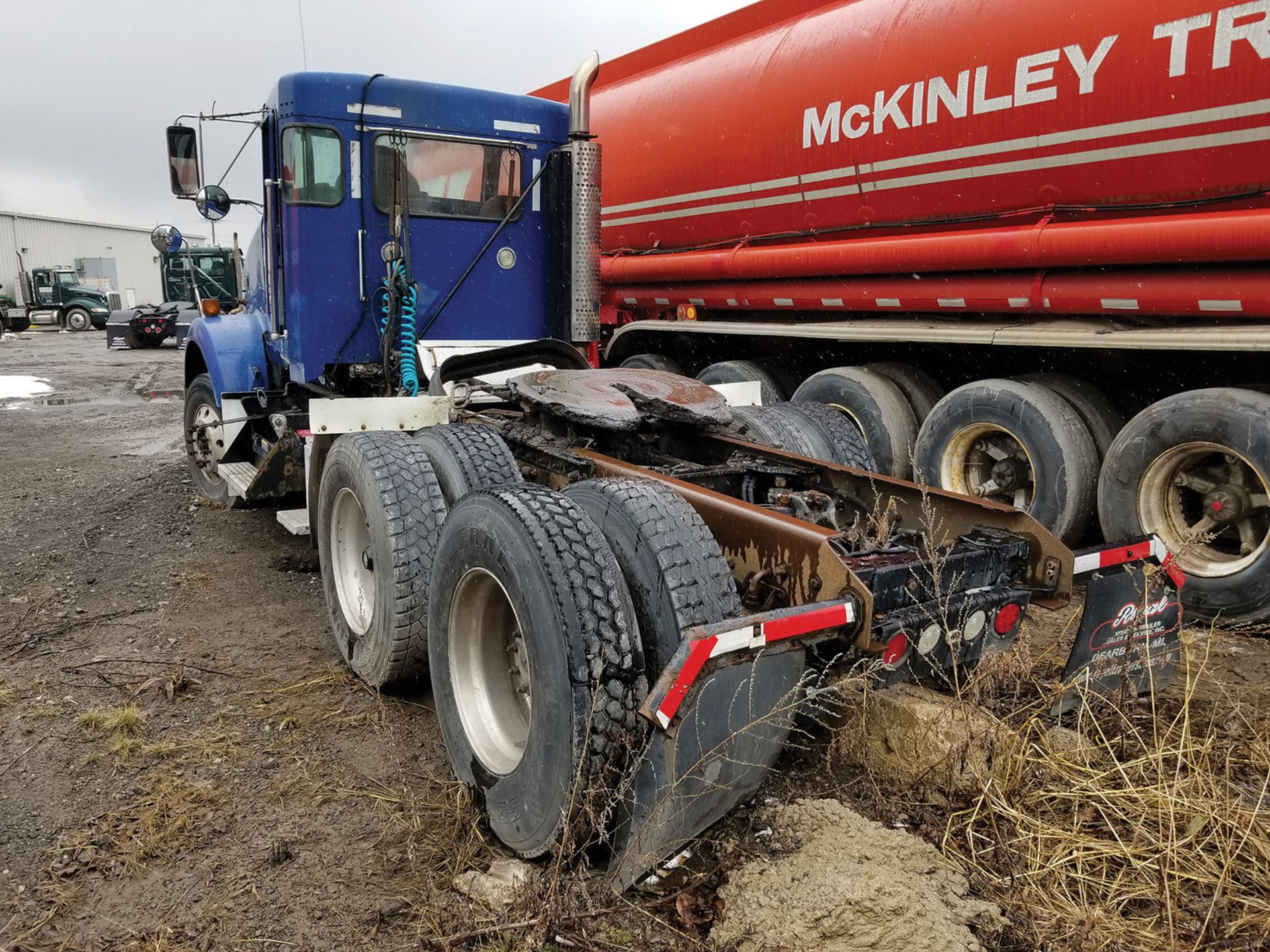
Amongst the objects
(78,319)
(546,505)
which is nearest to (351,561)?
(546,505)

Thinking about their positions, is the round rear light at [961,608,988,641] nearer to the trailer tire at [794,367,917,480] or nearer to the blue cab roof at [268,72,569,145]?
the trailer tire at [794,367,917,480]

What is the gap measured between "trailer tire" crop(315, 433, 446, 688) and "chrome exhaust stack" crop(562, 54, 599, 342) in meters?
1.98

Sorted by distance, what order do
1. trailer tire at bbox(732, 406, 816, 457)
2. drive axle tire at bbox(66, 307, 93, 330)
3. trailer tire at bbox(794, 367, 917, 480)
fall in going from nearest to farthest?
trailer tire at bbox(732, 406, 816, 457), trailer tire at bbox(794, 367, 917, 480), drive axle tire at bbox(66, 307, 93, 330)

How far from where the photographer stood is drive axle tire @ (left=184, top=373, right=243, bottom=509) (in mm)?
6270

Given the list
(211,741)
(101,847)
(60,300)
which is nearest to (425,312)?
(211,741)

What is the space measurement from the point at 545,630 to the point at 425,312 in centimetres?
336

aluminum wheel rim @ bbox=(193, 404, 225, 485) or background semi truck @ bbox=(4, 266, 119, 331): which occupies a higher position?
background semi truck @ bbox=(4, 266, 119, 331)

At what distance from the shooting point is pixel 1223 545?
14.5ft

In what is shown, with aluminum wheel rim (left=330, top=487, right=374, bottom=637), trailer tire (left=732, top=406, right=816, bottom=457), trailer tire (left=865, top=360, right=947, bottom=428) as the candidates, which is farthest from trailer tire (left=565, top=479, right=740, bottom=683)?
trailer tire (left=865, top=360, right=947, bottom=428)

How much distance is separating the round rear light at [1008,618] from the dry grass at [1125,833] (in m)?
0.24

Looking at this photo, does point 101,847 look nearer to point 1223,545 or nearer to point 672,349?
point 1223,545

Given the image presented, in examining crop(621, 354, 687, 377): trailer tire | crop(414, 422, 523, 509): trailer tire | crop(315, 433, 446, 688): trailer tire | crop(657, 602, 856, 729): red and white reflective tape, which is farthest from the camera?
crop(621, 354, 687, 377): trailer tire

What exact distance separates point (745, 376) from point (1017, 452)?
2.45 m

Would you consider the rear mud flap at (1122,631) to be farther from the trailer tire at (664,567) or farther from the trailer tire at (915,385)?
the trailer tire at (915,385)
